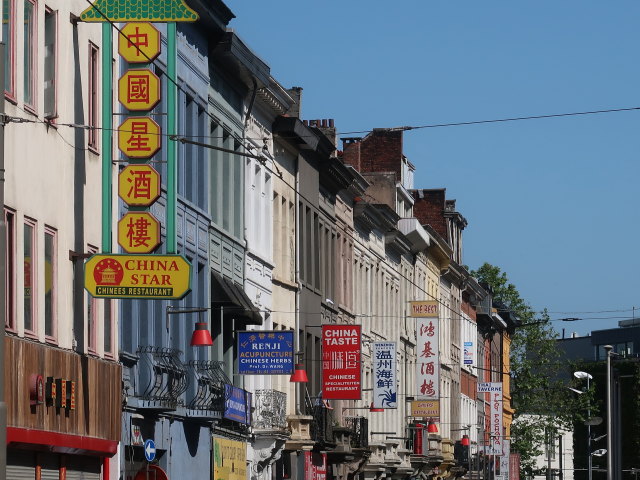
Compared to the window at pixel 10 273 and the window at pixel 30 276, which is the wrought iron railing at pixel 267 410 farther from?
the window at pixel 10 273

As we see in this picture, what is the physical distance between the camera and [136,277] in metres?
27.8

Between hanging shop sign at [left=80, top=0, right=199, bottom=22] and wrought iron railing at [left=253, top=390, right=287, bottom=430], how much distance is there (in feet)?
59.7

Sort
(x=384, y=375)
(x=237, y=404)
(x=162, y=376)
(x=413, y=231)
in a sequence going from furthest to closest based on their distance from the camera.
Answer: (x=413, y=231)
(x=384, y=375)
(x=237, y=404)
(x=162, y=376)

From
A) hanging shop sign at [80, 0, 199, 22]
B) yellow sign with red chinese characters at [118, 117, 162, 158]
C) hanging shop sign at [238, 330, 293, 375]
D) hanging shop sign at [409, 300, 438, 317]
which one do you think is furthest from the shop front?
hanging shop sign at [409, 300, 438, 317]

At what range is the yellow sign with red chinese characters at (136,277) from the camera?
2778cm

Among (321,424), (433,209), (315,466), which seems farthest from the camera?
(433,209)

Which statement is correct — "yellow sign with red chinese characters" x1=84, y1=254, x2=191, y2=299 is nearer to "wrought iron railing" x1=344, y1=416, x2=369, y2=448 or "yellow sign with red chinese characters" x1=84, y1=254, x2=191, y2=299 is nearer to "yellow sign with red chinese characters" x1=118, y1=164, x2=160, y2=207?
"yellow sign with red chinese characters" x1=118, y1=164, x2=160, y2=207

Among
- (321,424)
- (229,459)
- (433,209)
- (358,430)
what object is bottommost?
(229,459)

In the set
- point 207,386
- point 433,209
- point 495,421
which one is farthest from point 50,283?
point 495,421

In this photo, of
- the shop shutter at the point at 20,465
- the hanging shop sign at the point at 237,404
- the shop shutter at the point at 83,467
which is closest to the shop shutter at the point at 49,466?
the shop shutter at the point at 20,465

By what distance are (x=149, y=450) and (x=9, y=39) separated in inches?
408

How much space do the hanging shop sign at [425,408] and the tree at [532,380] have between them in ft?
133

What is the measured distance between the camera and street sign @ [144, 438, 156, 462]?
33688 millimetres

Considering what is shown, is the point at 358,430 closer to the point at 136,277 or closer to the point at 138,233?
the point at 138,233
